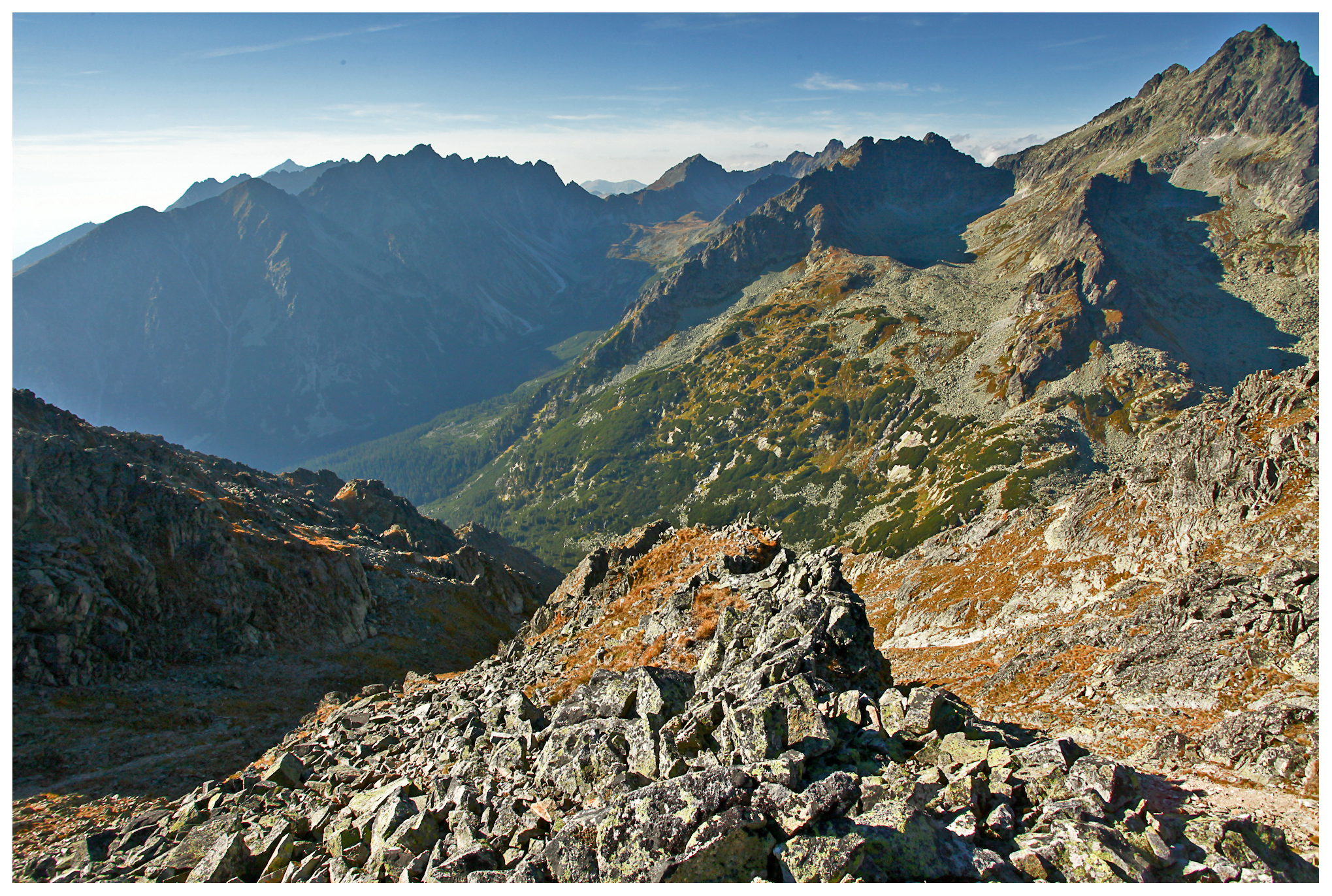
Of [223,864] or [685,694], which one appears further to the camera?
[685,694]

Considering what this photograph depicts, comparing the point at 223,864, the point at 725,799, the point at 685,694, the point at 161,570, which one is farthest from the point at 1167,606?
the point at 161,570

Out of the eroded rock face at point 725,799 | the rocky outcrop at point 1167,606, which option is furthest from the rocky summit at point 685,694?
the rocky outcrop at point 1167,606

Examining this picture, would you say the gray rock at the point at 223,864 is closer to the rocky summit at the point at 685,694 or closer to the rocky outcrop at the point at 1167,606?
the rocky summit at the point at 685,694

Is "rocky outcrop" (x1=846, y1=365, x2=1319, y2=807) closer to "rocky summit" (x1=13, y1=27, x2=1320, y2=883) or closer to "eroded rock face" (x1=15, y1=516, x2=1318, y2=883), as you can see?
→ "rocky summit" (x1=13, y1=27, x2=1320, y2=883)

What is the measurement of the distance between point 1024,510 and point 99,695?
10347 centimetres

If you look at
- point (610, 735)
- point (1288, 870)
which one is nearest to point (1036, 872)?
point (1288, 870)

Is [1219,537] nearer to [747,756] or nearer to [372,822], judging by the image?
[747,756]

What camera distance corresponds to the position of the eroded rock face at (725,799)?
14.1 m

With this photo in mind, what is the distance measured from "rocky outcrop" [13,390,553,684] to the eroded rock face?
32.3 metres

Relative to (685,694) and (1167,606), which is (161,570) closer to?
(685,694)

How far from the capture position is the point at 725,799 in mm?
15297

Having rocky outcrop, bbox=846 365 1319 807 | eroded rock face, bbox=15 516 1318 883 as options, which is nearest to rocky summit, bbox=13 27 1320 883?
eroded rock face, bbox=15 516 1318 883

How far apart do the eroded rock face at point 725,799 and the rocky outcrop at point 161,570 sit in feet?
106

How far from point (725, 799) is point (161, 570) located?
68.9 meters
